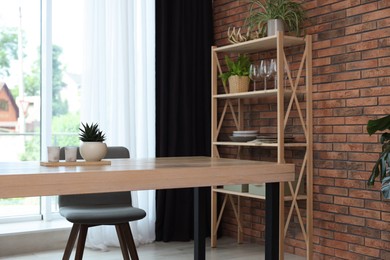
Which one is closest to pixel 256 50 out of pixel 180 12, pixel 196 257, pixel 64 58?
pixel 180 12

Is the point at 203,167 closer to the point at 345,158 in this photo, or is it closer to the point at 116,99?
the point at 345,158

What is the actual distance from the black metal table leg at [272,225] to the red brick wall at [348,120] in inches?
45.9

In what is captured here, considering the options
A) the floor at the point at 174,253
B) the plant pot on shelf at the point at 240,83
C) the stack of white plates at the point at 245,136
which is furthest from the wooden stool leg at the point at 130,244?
the plant pot on shelf at the point at 240,83

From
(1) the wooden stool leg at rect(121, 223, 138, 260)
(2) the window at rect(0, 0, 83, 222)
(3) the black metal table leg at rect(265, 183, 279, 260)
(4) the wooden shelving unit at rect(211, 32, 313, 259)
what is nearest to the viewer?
(3) the black metal table leg at rect(265, 183, 279, 260)

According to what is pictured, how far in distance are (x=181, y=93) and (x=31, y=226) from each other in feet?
5.73

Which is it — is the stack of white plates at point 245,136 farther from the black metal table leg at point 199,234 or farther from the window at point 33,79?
the window at point 33,79

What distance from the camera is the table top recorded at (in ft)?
6.65

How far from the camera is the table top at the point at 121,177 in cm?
203

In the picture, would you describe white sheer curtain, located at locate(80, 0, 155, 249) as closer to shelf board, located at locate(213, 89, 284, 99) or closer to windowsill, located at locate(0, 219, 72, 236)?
windowsill, located at locate(0, 219, 72, 236)

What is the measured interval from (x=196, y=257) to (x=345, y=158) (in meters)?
1.48

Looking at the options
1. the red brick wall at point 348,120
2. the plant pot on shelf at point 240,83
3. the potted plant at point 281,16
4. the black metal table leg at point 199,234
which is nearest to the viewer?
the black metal table leg at point 199,234

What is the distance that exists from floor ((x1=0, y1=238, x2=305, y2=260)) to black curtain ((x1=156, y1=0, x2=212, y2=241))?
241 mm

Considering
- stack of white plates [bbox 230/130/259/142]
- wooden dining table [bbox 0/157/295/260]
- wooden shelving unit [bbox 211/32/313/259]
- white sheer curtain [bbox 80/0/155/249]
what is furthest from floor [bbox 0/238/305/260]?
wooden dining table [bbox 0/157/295/260]

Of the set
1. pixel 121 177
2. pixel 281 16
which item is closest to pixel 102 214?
pixel 121 177
